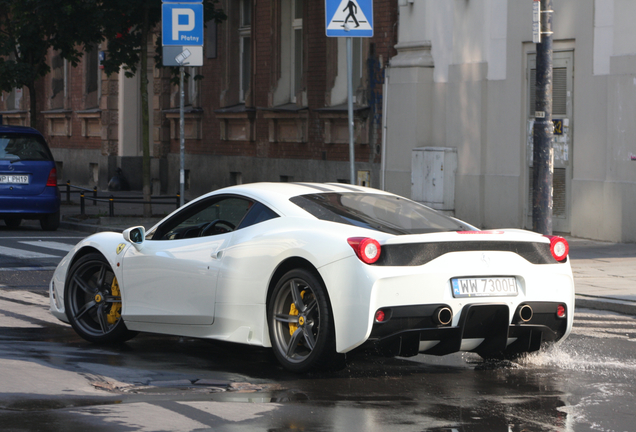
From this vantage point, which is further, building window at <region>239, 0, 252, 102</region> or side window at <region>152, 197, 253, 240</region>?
building window at <region>239, 0, 252, 102</region>

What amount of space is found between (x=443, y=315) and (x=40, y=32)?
20143 millimetres

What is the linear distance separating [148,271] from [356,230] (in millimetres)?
1829

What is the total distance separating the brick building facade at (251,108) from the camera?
72.2 feet

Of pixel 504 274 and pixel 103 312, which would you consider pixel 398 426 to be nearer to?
pixel 504 274

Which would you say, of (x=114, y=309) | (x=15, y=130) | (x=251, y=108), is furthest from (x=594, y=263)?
(x=251, y=108)

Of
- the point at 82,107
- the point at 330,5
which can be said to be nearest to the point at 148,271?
the point at 330,5

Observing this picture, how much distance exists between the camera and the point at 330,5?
1272cm

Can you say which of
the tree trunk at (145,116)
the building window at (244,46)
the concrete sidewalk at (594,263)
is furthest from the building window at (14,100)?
the tree trunk at (145,116)

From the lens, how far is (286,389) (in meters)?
6.25

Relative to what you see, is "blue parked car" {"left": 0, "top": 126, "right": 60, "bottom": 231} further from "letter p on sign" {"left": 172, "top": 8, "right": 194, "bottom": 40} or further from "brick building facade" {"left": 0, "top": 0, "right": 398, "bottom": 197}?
"brick building facade" {"left": 0, "top": 0, "right": 398, "bottom": 197}

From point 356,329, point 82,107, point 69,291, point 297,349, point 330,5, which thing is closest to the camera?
point 356,329

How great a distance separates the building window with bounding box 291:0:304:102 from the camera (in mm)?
24531

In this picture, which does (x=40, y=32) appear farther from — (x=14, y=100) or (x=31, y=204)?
(x=14, y=100)

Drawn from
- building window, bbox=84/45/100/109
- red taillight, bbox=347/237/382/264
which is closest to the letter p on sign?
red taillight, bbox=347/237/382/264
